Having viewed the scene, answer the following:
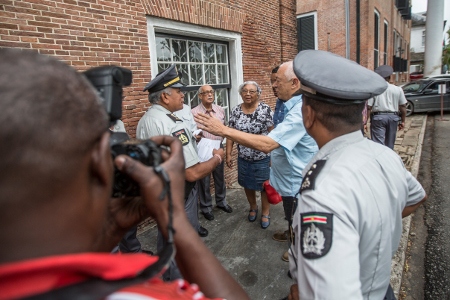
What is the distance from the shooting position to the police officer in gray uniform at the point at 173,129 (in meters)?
2.55

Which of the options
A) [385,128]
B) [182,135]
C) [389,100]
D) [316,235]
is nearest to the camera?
[316,235]

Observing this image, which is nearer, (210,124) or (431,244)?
(210,124)

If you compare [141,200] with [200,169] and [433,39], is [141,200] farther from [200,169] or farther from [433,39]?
[433,39]

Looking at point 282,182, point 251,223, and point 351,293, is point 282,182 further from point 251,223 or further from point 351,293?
point 351,293

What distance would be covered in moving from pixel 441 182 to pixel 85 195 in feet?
21.9

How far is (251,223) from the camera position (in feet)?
13.7

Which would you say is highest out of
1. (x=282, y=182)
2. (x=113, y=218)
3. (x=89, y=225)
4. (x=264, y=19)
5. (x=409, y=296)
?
(x=264, y=19)

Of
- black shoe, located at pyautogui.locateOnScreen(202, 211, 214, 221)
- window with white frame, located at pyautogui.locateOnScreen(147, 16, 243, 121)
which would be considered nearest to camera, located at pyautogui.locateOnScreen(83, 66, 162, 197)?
window with white frame, located at pyautogui.locateOnScreen(147, 16, 243, 121)

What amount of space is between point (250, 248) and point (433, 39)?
77.6 feet

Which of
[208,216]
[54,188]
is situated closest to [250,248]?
[208,216]

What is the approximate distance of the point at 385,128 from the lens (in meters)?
6.66

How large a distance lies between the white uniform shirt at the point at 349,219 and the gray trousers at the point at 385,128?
19.1 ft

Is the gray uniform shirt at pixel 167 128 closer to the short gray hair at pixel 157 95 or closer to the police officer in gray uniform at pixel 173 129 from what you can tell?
the police officer in gray uniform at pixel 173 129

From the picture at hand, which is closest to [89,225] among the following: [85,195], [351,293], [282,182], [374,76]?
[85,195]
